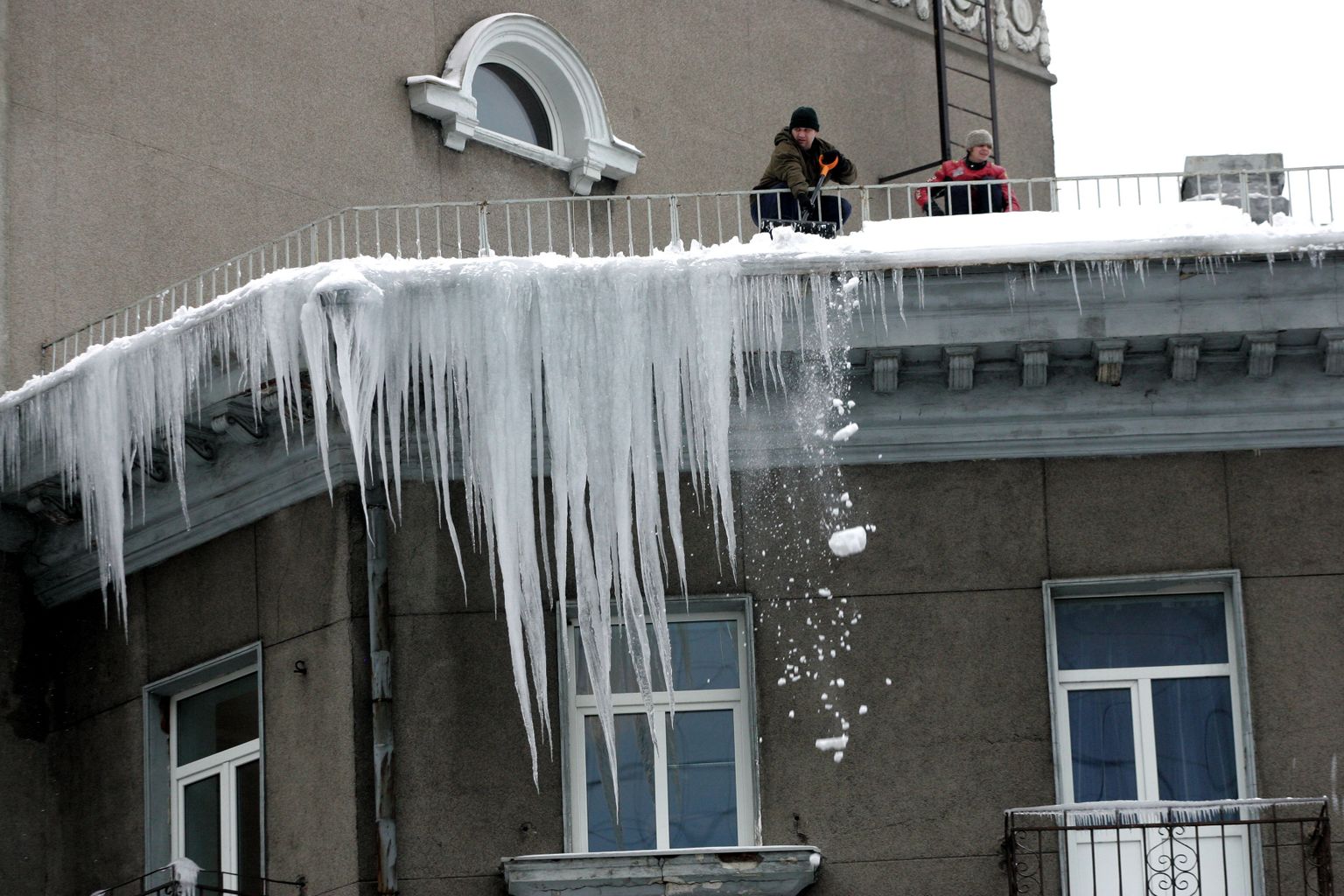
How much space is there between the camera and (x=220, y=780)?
13.8 metres

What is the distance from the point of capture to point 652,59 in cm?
1828

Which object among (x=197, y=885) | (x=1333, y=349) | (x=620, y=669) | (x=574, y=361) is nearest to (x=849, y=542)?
(x=620, y=669)

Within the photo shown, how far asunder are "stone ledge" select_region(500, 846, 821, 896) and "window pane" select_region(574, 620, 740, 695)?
38.8 inches

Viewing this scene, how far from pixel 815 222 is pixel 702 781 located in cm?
296

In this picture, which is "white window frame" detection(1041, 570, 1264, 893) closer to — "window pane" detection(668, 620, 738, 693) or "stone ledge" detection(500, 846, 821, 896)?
"stone ledge" detection(500, 846, 821, 896)

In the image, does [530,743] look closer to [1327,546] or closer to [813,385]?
[813,385]

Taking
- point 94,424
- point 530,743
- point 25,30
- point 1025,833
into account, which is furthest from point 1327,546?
point 25,30

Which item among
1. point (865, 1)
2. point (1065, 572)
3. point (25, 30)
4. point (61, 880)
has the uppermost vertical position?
point (865, 1)

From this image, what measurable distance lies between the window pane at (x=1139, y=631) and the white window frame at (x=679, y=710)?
1.57 metres

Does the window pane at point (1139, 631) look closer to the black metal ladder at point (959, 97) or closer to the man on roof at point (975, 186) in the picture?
the man on roof at point (975, 186)

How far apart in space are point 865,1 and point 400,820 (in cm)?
913

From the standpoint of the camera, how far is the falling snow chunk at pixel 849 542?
13.0 m

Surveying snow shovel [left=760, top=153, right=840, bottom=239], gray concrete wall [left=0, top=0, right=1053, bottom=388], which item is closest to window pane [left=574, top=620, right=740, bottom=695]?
snow shovel [left=760, top=153, right=840, bottom=239]

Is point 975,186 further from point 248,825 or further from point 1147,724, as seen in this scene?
point 248,825
